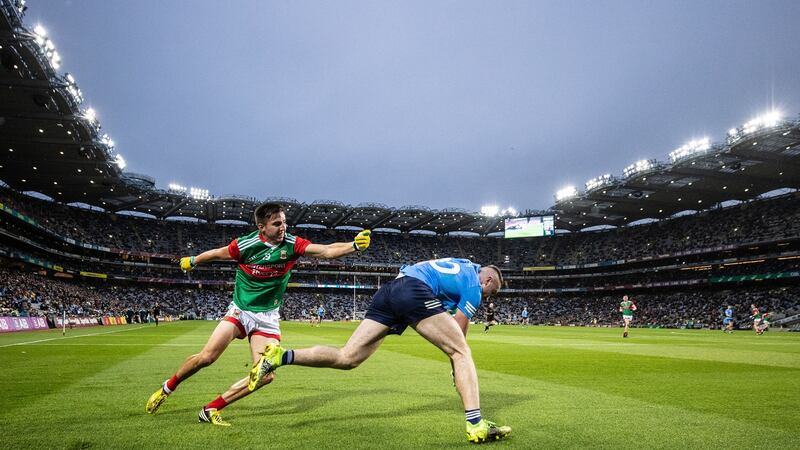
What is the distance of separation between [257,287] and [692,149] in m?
54.1

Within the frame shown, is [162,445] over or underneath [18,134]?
underneath

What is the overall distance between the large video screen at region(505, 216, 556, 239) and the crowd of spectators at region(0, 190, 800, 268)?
A: 13875 millimetres

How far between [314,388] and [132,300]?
76.6m

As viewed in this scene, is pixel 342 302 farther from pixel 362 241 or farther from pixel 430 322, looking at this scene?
pixel 430 322

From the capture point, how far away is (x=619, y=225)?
85188 mm

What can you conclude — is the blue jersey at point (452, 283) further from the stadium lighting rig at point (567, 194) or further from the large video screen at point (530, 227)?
the large video screen at point (530, 227)

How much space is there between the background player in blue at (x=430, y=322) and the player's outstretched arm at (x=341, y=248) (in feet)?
1.77

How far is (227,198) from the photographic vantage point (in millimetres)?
72188

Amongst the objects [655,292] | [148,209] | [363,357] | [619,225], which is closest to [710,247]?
[655,292]

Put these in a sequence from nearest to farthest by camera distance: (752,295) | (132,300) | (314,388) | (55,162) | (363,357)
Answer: (363,357)
(314,388)
(55,162)
(752,295)
(132,300)

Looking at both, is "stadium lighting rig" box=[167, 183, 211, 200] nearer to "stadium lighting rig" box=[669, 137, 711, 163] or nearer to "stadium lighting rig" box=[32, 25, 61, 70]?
"stadium lighting rig" box=[32, 25, 61, 70]

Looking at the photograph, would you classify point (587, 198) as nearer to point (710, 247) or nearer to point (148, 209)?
point (710, 247)

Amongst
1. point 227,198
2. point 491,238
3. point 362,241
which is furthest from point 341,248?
point 491,238

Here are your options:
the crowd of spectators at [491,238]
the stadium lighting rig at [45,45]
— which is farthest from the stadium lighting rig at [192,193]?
the stadium lighting rig at [45,45]
